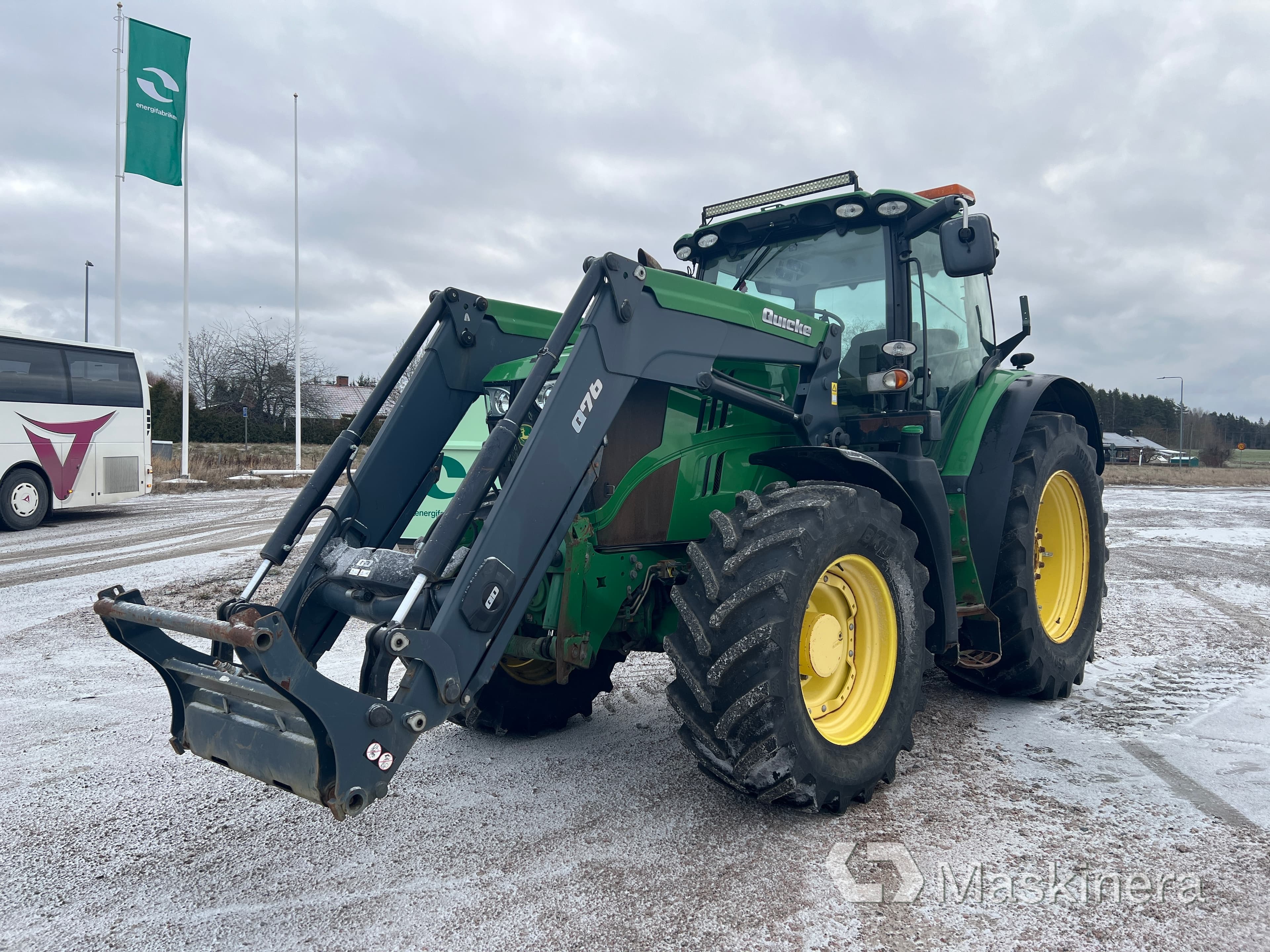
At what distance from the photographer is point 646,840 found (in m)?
3.01

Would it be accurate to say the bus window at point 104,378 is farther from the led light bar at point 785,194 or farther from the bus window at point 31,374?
the led light bar at point 785,194

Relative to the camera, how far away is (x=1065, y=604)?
520cm

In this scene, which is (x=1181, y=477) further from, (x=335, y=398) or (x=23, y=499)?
(x=335, y=398)

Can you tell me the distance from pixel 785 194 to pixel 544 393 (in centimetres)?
189

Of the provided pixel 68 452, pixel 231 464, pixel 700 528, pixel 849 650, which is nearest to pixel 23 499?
pixel 68 452

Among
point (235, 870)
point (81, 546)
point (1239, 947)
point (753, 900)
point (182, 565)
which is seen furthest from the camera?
point (81, 546)

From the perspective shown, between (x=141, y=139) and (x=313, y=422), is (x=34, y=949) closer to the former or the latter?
(x=141, y=139)

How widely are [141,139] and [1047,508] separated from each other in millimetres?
21327

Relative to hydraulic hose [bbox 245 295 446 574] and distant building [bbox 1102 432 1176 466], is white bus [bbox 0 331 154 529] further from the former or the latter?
distant building [bbox 1102 432 1176 466]

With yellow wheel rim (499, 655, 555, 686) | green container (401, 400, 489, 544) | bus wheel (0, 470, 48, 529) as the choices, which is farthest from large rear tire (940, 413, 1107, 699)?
bus wheel (0, 470, 48, 529)

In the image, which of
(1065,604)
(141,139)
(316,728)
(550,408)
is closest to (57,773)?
(316,728)

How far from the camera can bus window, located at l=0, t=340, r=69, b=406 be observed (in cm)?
1330

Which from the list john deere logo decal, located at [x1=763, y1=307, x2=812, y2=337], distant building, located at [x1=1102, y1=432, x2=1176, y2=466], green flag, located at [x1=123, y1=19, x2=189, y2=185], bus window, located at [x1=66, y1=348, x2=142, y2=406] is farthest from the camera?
distant building, located at [x1=1102, y1=432, x2=1176, y2=466]

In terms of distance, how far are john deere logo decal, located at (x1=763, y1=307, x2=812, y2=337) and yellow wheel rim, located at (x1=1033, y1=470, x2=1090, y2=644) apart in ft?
7.16
